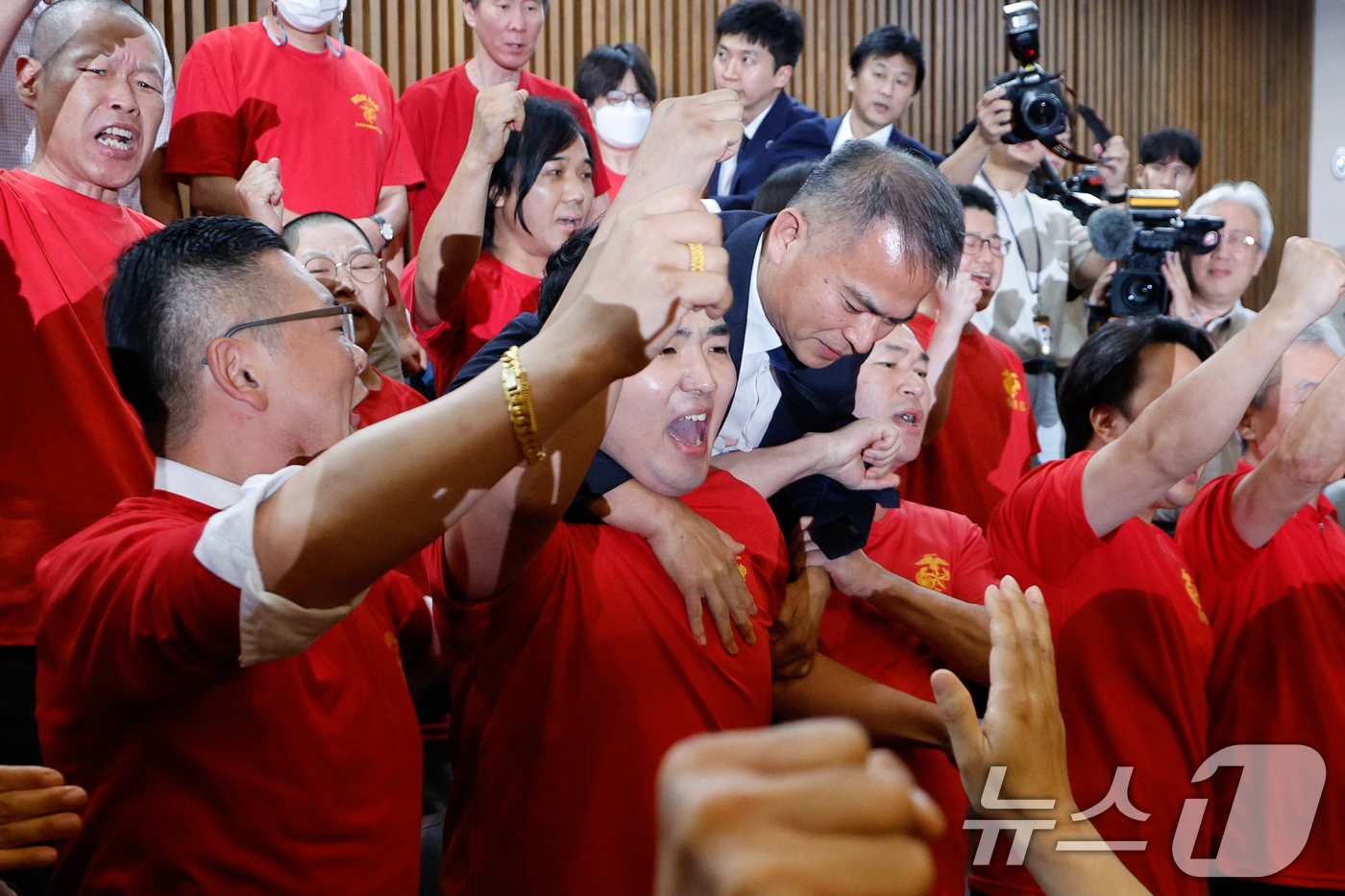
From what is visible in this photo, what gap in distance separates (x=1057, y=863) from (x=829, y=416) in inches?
40.8

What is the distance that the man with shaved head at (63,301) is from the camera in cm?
190

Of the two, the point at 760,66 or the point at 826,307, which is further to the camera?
the point at 760,66

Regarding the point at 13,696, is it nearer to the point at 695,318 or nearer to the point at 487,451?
the point at 695,318

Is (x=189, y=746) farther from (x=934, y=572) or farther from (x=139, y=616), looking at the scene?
(x=934, y=572)

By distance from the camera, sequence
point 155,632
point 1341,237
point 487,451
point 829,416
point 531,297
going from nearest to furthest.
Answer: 1. point 487,451
2. point 155,632
3. point 829,416
4. point 531,297
5. point 1341,237

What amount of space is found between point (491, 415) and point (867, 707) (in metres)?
1.15

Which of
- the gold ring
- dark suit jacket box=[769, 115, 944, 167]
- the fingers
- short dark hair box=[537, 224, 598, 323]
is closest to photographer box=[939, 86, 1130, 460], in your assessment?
dark suit jacket box=[769, 115, 944, 167]

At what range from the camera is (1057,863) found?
3.68 ft

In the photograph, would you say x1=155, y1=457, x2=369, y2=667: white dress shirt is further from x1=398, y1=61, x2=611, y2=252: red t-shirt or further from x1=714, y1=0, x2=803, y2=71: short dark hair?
x1=714, y1=0, x2=803, y2=71: short dark hair

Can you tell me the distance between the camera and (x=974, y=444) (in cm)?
292

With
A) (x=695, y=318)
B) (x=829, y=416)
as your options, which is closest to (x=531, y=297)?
(x=829, y=416)

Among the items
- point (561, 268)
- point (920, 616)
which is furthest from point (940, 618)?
point (561, 268)

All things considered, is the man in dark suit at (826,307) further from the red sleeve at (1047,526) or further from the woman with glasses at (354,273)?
the woman with glasses at (354,273)

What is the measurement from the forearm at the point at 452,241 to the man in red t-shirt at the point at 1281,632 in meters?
1.67
